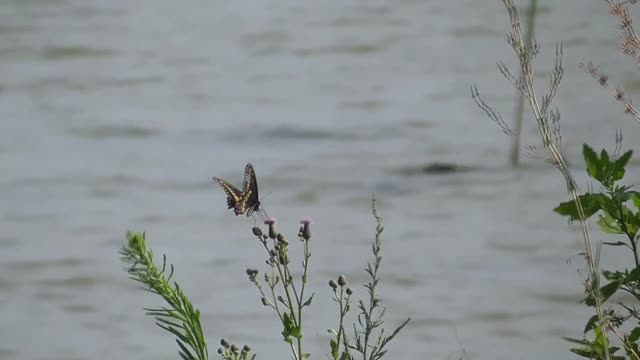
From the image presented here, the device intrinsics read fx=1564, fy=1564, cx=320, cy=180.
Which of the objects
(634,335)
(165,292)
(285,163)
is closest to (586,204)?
(634,335)

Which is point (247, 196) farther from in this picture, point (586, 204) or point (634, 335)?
point (634, 335)

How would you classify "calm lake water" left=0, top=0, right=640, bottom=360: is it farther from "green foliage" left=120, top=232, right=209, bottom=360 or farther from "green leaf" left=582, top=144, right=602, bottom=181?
"green foliage" left=120, top=232, right=209, bottom=360

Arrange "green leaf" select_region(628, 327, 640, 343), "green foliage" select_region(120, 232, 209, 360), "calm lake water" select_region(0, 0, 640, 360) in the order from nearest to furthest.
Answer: "green foliage" select_region(120, 232, 209, 360) < "green leaf" select_region(628, 327, 640, 343) < "calm lake water" select_region(0, 0, 640, 360)

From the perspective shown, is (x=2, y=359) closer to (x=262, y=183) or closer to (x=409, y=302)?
(x=409, y=302)

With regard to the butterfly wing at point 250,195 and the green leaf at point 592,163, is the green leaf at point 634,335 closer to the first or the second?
the green leaf at point 592,163

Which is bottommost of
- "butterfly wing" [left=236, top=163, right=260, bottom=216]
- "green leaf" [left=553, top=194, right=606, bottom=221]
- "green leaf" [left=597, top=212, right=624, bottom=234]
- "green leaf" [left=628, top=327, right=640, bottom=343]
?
"green leaf" [left=628, top=327, right=640, bottom=343]

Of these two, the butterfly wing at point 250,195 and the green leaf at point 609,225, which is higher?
the butterfly wing at point 250,195

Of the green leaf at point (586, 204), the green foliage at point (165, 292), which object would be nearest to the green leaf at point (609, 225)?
the green leaf at point (586, 204)

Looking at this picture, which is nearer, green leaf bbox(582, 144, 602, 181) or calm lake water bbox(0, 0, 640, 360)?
green leaf bbox(582, 144, 602, 181)

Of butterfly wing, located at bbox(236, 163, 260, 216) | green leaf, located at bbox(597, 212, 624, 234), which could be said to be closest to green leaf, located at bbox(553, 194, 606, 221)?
green leaf, located at bbox(597, 212, 624, 234)
